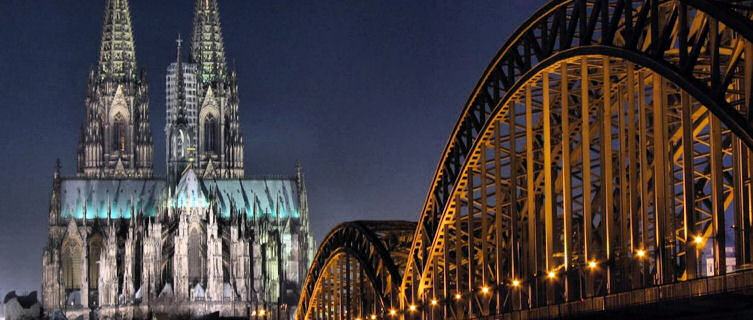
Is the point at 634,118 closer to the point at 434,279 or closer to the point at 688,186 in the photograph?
the point at 688,186

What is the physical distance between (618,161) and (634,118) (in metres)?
7.13

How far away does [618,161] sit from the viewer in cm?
6188

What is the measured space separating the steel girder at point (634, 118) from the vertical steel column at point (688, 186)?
4cm

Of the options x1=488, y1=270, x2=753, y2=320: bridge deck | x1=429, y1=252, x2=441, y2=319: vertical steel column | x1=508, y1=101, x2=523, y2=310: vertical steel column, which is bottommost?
x1=488, y1=270, x2=753, y2=320: bridge deck

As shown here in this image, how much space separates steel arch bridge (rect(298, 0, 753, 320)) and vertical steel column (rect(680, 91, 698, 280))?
0.14 feet

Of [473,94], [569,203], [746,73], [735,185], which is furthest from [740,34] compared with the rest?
[473,94]

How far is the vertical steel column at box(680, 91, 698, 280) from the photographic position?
48750 millimetres

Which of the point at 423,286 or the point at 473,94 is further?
the point at 423,286

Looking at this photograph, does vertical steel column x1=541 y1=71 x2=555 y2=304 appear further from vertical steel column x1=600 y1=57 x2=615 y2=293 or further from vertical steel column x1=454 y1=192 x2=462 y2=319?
vertical steel column x1=454 y1=192 x2=462 y2=319

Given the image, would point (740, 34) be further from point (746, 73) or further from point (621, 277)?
point (621, 277)

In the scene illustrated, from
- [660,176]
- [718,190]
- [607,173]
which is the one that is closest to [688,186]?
[660,176]

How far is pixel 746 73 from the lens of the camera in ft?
149

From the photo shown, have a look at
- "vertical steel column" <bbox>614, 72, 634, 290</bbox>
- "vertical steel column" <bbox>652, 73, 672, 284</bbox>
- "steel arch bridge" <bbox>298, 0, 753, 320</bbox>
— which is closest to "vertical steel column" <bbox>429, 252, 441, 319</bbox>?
"steel arch bridge" <bbox>298, 0, 753, 320</bbox>

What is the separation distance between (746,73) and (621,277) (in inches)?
513
